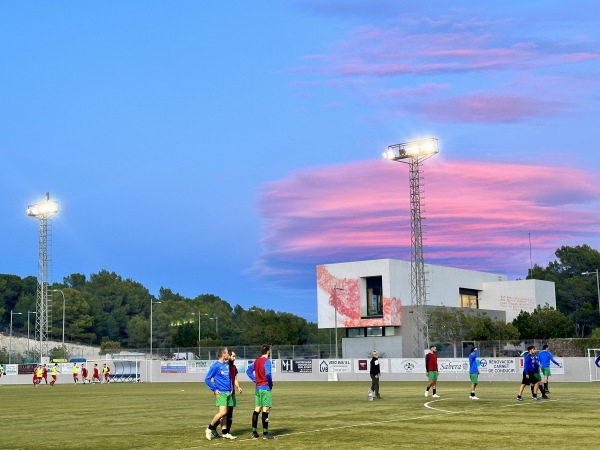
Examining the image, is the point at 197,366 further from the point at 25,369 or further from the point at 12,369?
the point at 12,369

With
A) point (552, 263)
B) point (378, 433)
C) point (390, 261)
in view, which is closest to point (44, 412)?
point (378, 433)

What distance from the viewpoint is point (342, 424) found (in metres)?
23.6

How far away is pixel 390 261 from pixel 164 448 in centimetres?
9010

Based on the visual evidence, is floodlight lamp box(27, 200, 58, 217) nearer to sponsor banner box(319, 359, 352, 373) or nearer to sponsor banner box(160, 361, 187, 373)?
sponsor banner box(160, 361, 187, 373)

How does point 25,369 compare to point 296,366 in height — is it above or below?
below

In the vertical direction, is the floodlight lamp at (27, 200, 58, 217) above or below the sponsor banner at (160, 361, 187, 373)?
above

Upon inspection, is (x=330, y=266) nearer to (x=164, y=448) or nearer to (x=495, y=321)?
(x=495, y=321)

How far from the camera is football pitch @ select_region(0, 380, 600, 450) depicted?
19.0m

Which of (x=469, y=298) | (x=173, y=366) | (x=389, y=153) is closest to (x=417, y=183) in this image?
(x=389, y=153)

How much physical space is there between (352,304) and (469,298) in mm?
21801

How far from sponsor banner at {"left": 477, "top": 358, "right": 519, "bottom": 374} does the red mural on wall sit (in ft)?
156

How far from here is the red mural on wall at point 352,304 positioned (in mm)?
107000

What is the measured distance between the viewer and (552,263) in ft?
603

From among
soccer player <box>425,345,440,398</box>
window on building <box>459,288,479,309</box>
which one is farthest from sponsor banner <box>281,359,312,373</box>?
window on building <box>459,288,479,309</box>
